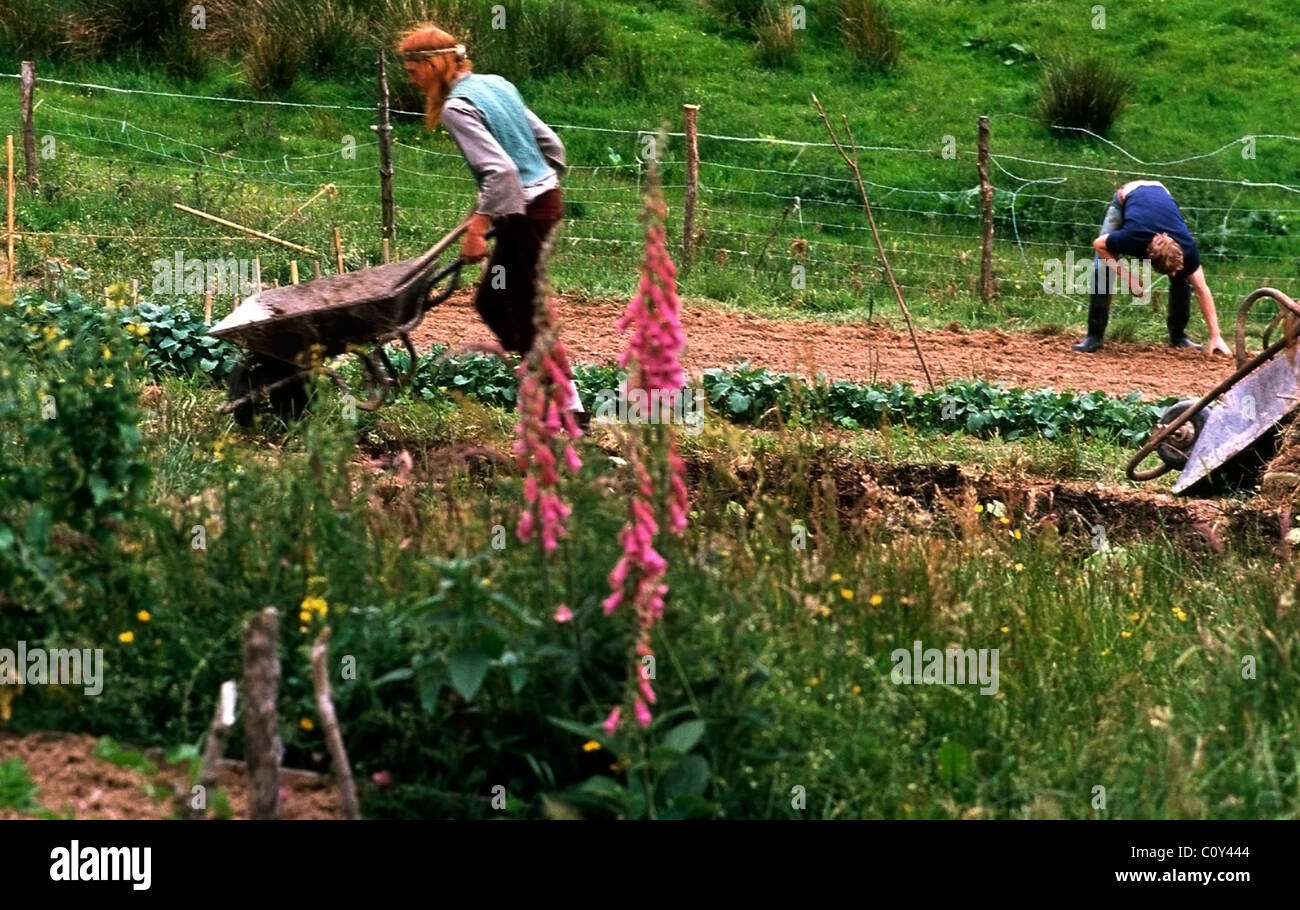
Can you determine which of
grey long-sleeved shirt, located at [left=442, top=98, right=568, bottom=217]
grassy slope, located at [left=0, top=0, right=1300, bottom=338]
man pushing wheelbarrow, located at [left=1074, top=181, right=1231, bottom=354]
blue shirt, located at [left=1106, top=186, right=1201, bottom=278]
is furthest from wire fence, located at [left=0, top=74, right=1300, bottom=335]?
grey long-sleeved shirt, located at [left=442, top=98, right=568, bottom=217]

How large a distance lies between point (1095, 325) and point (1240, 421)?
4.86 metres

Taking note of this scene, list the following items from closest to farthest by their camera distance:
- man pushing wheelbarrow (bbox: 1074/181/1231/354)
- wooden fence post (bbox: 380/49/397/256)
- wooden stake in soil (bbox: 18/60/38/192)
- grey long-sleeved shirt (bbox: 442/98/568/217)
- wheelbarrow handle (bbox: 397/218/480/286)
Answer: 1. grey long-sleeved shirt (bbox: 442/98/568/217)
2. wheelbarrow handle (bbox: 397/218/480/286)
3. man pushing wheelbarrow (bbox: 1074/181/1231/354)
4. wooden fence post (bbox: 380/49/397/256)
5. wooden stake in soil (bbox: 18/60/38/192)

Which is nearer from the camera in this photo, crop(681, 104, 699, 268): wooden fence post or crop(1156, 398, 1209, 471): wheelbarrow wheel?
crop(1156, 398, 1209, 471): wheelbarrow wheel

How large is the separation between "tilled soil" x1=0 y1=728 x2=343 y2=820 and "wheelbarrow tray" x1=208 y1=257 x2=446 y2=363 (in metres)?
3.38

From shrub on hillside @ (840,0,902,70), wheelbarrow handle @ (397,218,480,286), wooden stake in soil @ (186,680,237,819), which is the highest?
shrub on hillside @ (840,0,902,70)

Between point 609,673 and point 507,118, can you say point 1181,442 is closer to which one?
point 507,118

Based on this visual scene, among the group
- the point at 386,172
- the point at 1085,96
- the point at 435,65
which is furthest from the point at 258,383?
the point at 1085,96

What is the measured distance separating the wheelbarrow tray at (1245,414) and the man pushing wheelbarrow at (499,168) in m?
2.64

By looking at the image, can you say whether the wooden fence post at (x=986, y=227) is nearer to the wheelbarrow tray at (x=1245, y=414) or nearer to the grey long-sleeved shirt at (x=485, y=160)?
the wheelbarrow tray at (x=1245, y=414)

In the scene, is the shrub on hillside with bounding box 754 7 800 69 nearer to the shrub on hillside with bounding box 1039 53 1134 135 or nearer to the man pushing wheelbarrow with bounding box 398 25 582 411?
the shrub on hillside with bounding box 1039 53 1134 135

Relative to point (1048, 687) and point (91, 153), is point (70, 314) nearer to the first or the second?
point (1048, 687)

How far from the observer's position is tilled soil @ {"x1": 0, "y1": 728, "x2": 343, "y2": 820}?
3.55 metres

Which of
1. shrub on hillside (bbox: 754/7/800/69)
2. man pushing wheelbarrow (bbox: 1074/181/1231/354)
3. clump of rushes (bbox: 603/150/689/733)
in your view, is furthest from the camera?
shrub on hillside (bbox: 754/7/800/69)

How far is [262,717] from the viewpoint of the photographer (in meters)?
3.24
